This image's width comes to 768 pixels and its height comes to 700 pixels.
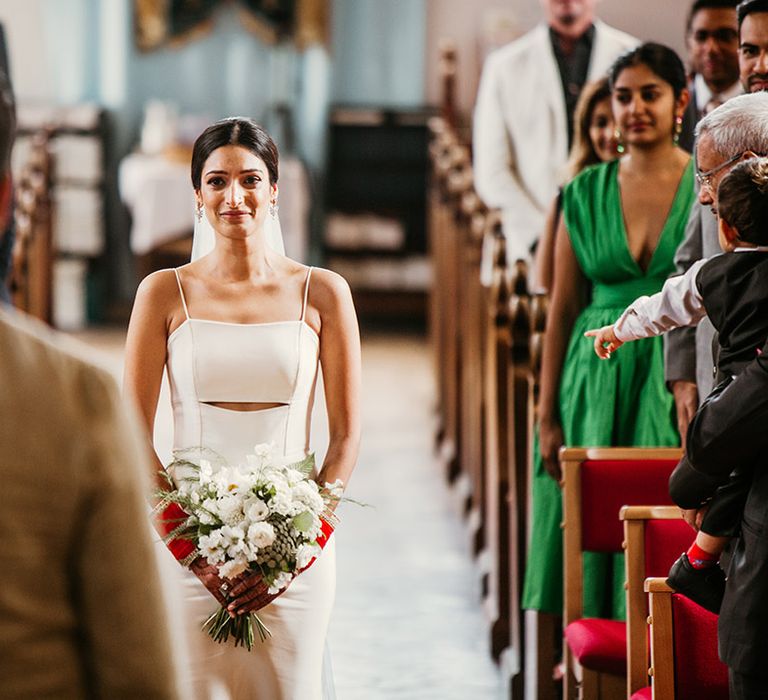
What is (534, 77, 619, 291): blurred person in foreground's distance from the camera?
394 centimetres

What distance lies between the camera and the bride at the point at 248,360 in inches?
101

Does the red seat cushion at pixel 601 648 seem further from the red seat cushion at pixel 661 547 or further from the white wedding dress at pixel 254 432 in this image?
the white wedding dress at pixel 254 432

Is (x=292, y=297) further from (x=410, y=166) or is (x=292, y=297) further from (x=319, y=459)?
(x=410, y=166)

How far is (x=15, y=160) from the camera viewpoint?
37.3ft

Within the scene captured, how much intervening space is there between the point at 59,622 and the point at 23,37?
1138cm

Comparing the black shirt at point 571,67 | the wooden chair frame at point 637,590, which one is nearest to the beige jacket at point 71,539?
the wooden chair frame at point 637,590

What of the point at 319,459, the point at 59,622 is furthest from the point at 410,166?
the point at 59,622

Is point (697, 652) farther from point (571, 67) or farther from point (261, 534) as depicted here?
point (571, 67)

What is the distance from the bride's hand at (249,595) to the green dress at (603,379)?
1.27m

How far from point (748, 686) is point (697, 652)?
0.39 m

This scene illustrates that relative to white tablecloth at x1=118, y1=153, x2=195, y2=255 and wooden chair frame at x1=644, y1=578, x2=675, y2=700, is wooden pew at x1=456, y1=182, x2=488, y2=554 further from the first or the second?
white tablecloth at x1=118, y1=153, x2=195, y2=255

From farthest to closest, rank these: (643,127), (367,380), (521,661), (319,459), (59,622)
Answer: (367,380)
(319,459)
(521,661)
(643,127)
(59,622)

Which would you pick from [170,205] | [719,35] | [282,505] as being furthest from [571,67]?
[170,205]

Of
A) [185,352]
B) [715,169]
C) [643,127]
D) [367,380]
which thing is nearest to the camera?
[715,169]
